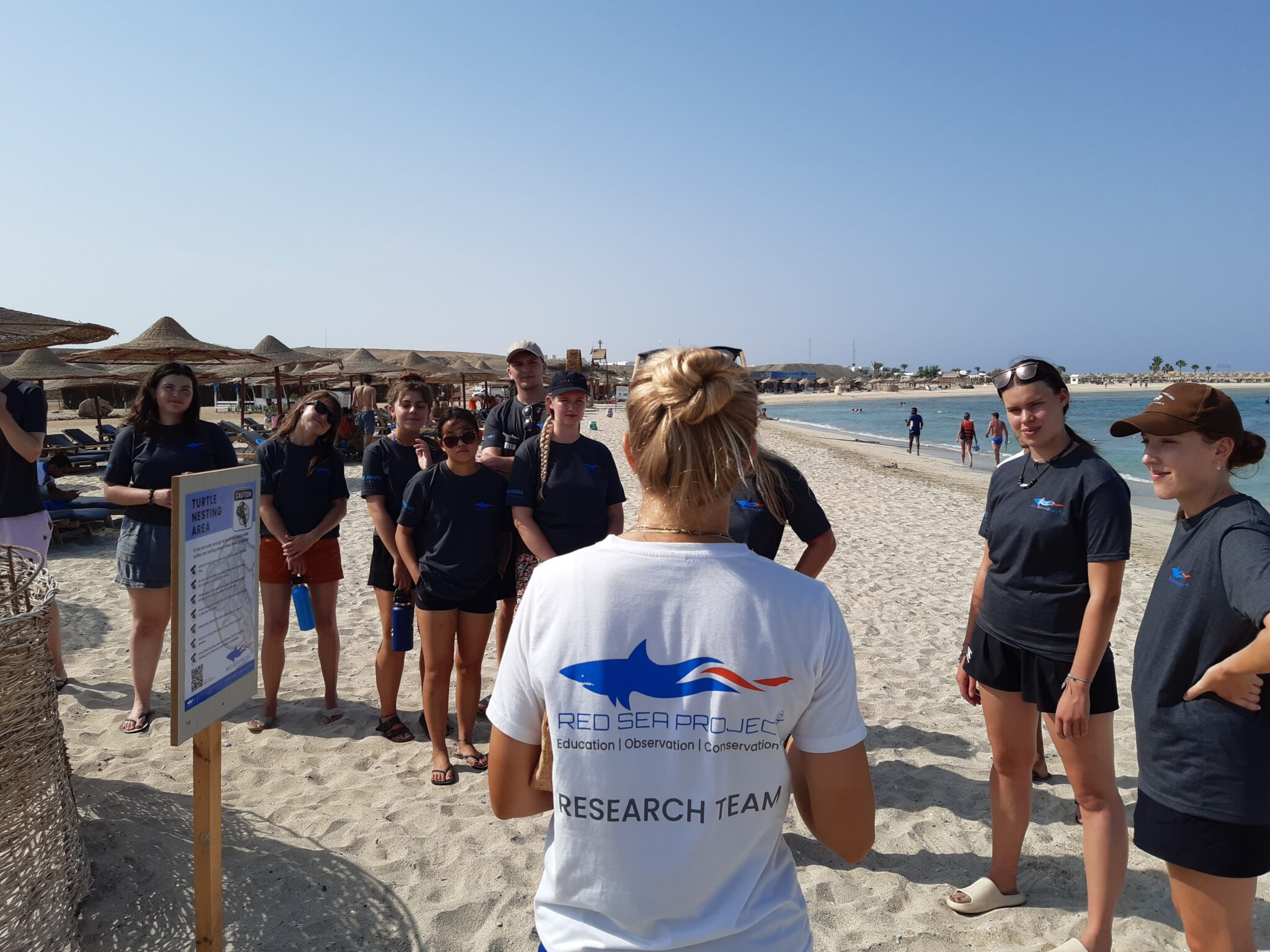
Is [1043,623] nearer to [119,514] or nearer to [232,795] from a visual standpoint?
[232,795]

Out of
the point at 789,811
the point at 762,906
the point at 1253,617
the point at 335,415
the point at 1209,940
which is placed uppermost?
the point at 335,415

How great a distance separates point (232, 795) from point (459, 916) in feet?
4.65

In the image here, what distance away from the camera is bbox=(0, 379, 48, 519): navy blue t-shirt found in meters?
3.77

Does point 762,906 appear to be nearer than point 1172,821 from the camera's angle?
Yes

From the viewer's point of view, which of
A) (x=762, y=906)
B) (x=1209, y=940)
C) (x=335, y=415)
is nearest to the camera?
(x=762, y=906)

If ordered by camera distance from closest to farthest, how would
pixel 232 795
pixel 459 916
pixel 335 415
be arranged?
pixel 459 916
pixel 232 795
pixel 335 415

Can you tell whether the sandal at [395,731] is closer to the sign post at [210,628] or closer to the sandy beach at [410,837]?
the sandy beach at [410,837]

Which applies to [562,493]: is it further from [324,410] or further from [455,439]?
[324,410]

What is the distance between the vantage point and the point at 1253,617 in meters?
1.66

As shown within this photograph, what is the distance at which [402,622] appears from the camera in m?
3.83

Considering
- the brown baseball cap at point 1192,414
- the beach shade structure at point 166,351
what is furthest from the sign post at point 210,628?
the beach shade structure at point 166,351

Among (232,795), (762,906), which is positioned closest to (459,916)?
(232,795)

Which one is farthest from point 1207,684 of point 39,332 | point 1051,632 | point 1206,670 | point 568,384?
point 39,332

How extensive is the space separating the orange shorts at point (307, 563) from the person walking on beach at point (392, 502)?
235 millimetres
